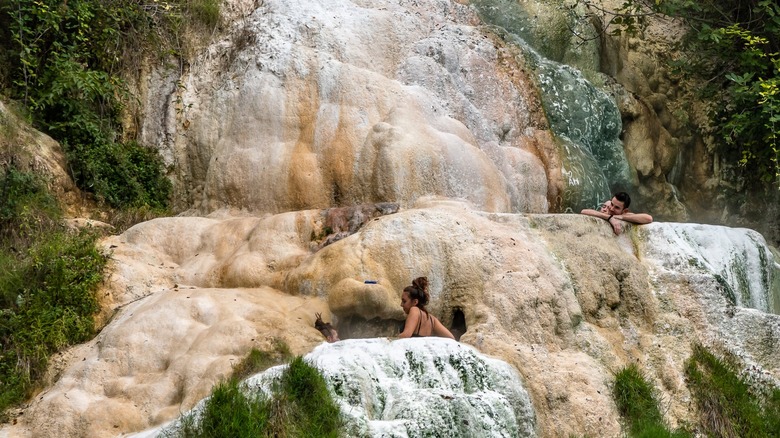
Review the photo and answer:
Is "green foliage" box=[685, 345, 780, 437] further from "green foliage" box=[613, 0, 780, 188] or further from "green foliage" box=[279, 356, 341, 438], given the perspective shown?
"green foliage" box=[613, 0, 780, 188]

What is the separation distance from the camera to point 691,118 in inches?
600

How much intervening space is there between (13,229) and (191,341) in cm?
327

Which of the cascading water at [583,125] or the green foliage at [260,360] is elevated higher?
the cascading water at [583,125]

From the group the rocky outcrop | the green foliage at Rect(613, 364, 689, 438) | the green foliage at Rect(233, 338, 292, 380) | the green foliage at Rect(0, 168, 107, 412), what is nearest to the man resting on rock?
the rocky outcrop

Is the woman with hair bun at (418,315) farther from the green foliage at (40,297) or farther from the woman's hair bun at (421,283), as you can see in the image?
the green foliage at (40,297)

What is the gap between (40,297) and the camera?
904cm

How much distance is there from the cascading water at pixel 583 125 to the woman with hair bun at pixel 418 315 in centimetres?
502

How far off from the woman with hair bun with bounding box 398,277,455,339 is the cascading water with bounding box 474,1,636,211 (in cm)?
502

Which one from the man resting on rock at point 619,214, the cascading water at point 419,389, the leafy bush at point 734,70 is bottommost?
the cascading water at point 419,389

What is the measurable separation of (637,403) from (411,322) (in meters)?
2.10

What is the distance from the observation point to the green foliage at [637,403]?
822 centimetres

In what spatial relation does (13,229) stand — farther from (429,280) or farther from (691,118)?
(691,118)

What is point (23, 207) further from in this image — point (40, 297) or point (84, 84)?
point (84, 84)

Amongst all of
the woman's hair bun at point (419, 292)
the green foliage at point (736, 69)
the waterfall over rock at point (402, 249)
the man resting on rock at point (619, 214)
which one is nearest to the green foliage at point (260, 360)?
the waterfall over rock at point (402, 249)
